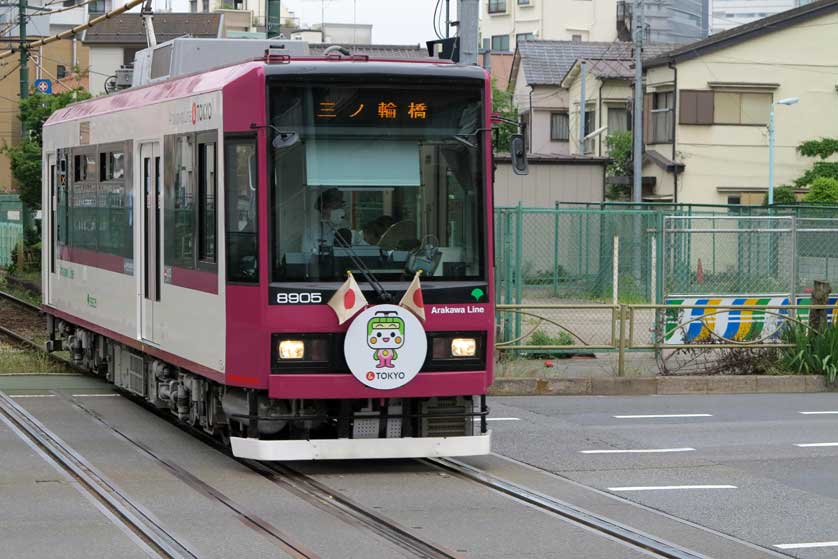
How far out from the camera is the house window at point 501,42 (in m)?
81.9

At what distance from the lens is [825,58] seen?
1734 inches

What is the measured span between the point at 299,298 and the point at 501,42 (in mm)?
73220

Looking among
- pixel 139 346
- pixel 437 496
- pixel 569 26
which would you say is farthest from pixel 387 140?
pixel 569 26

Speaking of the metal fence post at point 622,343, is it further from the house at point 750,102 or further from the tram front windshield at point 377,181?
the house at point 750,102

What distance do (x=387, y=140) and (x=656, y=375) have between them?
333 inches

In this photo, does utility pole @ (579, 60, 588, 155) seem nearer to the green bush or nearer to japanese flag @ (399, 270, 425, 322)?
the green bush

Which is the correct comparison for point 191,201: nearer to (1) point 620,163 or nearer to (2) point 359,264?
(2) point 359,264

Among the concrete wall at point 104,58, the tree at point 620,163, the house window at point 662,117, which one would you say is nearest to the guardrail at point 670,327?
the house window at point 662,117

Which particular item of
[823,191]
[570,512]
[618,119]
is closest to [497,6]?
[618,119]

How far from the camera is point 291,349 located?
34.6 feet

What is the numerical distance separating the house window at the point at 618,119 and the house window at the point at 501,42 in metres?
31.2

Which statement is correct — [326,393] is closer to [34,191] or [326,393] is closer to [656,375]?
[656,375]

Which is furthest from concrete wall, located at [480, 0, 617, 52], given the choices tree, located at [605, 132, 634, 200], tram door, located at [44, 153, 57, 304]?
tram door, located at [44, 153, 57, 304]

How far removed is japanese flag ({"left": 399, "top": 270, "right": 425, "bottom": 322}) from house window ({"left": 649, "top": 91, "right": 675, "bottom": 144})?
113ft
